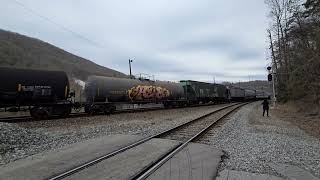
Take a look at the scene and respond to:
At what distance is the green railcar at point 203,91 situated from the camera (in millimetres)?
46616

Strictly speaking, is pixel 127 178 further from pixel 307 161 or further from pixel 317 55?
pixel 317 55

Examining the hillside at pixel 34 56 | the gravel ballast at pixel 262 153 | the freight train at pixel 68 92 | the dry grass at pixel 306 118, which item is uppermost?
the hillside at pixel 34 56

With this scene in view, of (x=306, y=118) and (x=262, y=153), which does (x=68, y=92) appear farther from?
(x=262, y=153)

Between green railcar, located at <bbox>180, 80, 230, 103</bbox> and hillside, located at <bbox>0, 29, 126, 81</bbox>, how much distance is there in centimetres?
4323

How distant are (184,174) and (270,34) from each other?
154 feet

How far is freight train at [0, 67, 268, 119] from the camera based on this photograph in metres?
21.9

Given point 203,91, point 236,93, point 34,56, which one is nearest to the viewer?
point 203,91

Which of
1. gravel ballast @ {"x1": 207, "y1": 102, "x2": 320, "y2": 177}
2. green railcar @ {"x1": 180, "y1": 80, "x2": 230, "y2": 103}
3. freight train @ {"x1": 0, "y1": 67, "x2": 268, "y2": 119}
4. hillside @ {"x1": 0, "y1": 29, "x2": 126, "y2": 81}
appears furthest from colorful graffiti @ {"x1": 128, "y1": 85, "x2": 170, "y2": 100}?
hillside @ {"x1": 0, "y1": 29, "x2": 126, "y2": 81}

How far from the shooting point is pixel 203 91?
168ft

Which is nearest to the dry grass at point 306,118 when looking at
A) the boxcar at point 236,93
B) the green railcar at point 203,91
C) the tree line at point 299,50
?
the tree line at point 299,50

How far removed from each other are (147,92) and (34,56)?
9017 centimetres

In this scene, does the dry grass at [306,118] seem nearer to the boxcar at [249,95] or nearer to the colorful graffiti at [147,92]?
the colorful graffiti at [147,92]

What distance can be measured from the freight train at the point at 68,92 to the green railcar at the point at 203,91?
0.59 ft

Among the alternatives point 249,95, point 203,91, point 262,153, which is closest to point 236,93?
point 249,95
